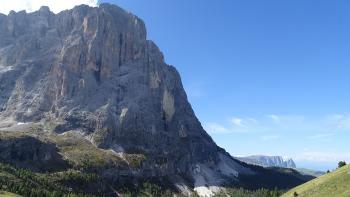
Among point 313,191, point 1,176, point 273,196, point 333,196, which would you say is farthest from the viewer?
point 1,176

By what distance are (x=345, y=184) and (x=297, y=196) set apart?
18318 mm

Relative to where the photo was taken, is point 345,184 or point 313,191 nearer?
point 345,184

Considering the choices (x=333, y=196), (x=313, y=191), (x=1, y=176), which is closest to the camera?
(x=333, y=196)

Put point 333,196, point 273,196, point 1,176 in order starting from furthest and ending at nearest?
point 1,176
point 273,196
point 333,196

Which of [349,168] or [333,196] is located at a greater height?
[349,168]

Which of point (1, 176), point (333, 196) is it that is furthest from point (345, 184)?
point (1, 176)

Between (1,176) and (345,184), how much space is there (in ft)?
485

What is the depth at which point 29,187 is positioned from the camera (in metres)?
192

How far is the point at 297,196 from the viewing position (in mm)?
114688

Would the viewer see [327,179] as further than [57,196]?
No

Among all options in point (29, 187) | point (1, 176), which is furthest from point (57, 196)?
point (1, 176)

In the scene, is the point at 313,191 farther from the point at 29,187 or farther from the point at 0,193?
the point at 29,187

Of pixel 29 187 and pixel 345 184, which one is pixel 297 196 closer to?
pixel 345 184

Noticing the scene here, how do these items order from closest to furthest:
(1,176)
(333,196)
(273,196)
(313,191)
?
1. (333,196)
2. (313,191)
3. (273,196)
4. (1,176)
